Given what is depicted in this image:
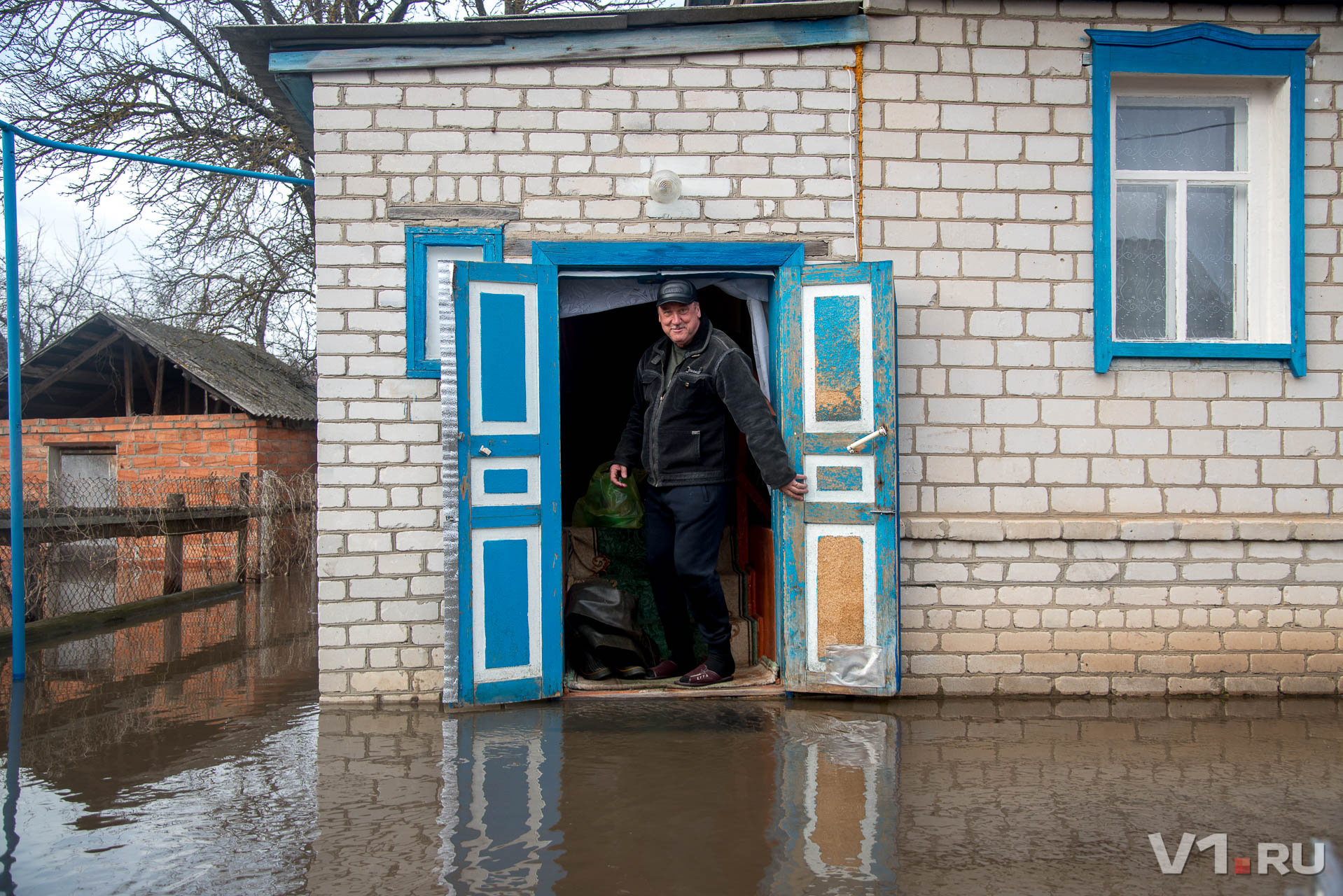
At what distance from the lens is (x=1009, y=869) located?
2.65 metres

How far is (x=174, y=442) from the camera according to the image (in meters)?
12.8

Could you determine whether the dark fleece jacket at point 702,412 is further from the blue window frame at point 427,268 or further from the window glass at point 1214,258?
the window glass at point 1214,258

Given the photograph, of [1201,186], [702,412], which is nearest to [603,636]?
[702,412]

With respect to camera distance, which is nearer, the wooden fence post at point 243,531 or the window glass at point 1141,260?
the window glass at point 1141,260

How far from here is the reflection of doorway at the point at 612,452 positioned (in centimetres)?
539

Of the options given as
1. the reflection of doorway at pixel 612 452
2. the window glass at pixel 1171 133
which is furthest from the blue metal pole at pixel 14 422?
the window glass at pixel 1171 133

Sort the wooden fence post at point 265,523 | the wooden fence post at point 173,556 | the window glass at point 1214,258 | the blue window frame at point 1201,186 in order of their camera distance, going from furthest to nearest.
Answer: the wooden fence post at point 265,523
the wooden fence post at point 173,556
the window glass at point 1214,258
the blue window frame at point 1201,186

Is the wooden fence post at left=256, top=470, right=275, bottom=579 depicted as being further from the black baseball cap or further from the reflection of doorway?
the black baseball cap

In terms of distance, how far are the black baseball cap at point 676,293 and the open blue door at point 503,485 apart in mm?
549

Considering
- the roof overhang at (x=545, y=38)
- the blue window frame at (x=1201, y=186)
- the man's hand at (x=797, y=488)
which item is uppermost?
the roof overhang at (x=545, y=38)

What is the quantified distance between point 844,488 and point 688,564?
87cm

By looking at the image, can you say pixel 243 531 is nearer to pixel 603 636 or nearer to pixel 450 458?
pixel 603 636

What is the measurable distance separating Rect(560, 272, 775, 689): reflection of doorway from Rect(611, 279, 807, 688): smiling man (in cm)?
28

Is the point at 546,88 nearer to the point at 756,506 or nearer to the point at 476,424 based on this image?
the point at 476,424
